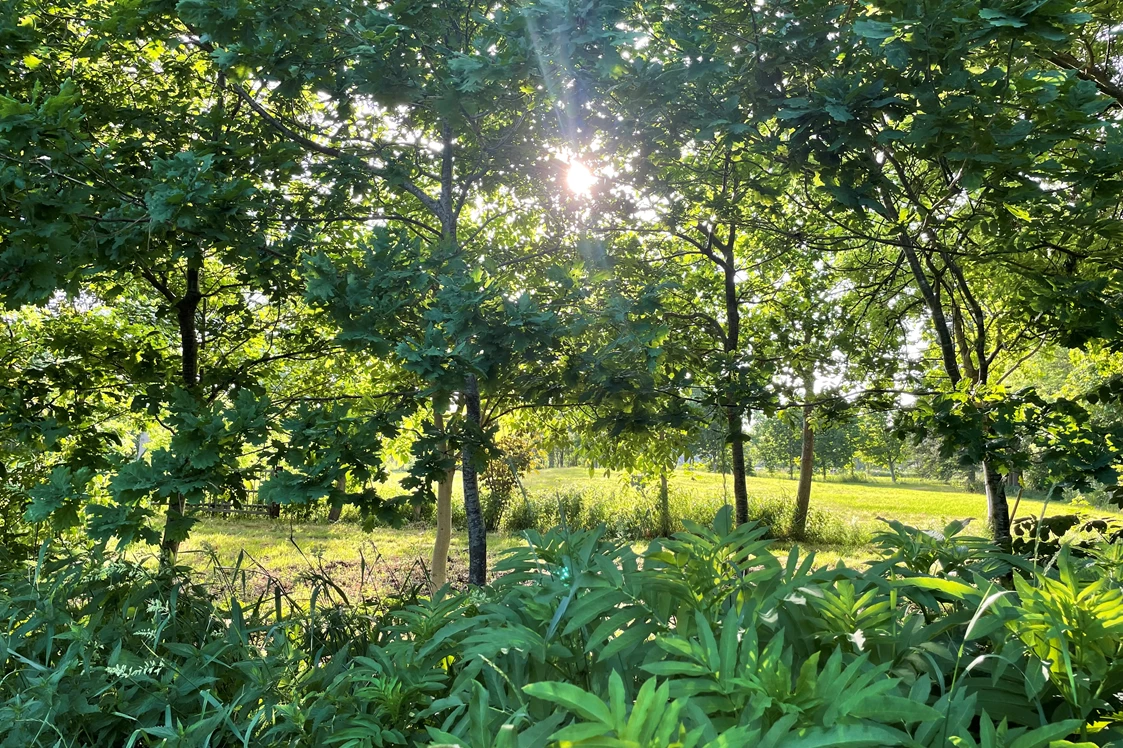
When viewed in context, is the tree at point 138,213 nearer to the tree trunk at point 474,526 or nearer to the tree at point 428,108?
the tree at point 428,108

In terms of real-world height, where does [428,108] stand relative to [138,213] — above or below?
above

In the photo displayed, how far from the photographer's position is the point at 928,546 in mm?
1477

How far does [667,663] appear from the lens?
2.85 ft

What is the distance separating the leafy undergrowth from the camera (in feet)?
2.72

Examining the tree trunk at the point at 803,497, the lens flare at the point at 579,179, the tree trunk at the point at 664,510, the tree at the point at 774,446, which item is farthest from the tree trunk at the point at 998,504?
the tree at the point at 774,446

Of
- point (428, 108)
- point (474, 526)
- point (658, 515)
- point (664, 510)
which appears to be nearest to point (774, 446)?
point (664, 510)

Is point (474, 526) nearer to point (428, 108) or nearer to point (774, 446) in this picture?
point (428, 108)

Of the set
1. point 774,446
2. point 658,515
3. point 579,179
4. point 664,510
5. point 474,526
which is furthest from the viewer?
point 774,446

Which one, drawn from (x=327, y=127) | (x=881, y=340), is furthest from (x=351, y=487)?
(x=881, y=340)

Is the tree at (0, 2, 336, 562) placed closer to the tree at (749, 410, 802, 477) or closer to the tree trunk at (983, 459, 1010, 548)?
the tree trunk at (983, 459, 1010, 548)

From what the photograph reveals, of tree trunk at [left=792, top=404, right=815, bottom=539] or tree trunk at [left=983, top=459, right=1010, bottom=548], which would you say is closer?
tree trunk at [left=983, top=459, right=1010, bottom=548]

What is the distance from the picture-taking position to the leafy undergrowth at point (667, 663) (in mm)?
829

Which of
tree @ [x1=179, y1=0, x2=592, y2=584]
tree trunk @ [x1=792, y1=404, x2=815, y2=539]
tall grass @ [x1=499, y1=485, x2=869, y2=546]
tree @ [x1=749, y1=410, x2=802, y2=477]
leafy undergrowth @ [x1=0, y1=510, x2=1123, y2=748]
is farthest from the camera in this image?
tree @ [x1=749, y1=410, x2=802, y2=477]

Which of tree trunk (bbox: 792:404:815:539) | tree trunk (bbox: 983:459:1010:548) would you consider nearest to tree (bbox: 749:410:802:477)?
tree trunk (bbox: 792:404:815:539)
